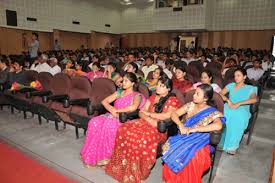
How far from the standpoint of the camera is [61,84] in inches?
130

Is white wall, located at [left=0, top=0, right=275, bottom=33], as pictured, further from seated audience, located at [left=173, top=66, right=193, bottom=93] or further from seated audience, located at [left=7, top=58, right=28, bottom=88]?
seated audience, located at [left=173, top=66, right=193, bottom=93]

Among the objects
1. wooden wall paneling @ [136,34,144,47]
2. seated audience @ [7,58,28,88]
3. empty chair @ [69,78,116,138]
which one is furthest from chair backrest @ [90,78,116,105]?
wooden wall paneling @ [136,34,144,47]

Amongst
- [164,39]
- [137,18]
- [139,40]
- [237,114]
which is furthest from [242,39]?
[237,114]

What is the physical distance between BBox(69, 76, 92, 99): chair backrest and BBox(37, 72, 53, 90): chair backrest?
0.52 metres

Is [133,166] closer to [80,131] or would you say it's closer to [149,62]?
[80,131]

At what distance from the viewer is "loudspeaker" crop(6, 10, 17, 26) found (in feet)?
31.5

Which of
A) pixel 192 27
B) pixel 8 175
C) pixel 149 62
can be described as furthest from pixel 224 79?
pixel 192 27

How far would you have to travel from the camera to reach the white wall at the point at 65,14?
32.9 feet

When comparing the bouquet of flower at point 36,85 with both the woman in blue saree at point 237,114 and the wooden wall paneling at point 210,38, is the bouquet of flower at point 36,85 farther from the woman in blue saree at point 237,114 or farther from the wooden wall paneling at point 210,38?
the wooden wall paneling at point 210,38

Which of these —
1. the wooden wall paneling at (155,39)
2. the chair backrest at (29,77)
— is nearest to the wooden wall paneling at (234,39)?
the wooden wall paneling at (155,39)

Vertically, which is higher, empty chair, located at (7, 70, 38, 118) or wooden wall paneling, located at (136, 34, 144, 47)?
wooden wall paneling, located at (136, 34, 144, 47)

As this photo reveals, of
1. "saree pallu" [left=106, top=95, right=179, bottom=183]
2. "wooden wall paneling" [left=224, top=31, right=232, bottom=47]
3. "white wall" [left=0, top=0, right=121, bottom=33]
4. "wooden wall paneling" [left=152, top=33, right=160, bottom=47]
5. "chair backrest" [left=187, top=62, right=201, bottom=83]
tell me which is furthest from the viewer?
"wooden wall paneling" [left=152, top=33, right=160, bottom=47]

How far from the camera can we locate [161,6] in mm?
12312

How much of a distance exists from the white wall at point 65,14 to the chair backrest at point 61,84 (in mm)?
8072
